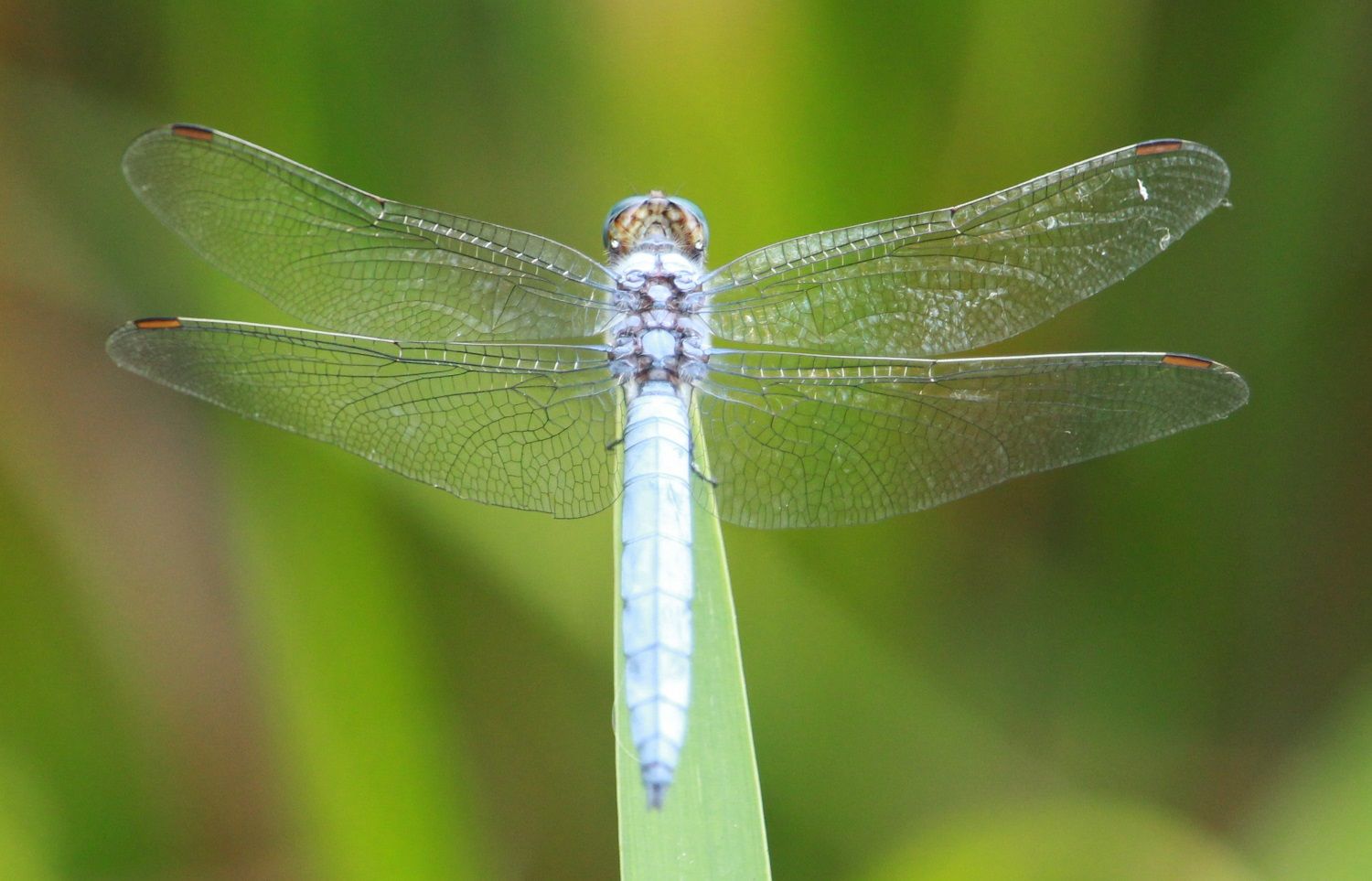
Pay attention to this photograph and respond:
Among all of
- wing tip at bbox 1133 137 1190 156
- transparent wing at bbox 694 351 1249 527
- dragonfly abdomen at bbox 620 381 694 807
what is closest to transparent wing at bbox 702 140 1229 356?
wing tip at bbox 1133 137 1190 156

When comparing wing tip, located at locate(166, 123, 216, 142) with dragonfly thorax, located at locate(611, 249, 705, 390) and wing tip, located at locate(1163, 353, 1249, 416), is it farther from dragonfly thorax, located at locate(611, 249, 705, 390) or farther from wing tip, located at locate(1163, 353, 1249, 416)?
wing tip, located at locate(1163, 353, 1249, 416)

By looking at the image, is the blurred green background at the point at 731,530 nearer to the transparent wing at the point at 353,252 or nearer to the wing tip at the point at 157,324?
the transparent wing at the point at 353,252

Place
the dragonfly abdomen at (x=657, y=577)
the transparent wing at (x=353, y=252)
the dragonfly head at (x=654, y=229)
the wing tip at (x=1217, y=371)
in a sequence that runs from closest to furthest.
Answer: the dragonfly abdomen at (x=657, y=577) → the wing tip at (x=1217, y=371) → the transparent wing at (x=353, y=252) → the dragonfly head at (x=654, y=229)

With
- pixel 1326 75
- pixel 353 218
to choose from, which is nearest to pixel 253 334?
pixel 353 218

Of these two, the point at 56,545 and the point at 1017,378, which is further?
the point at 56,545

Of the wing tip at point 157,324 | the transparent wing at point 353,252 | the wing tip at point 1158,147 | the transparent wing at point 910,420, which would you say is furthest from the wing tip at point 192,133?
the wing tip at point 1158,147

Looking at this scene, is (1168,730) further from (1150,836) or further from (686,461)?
(686,461)
